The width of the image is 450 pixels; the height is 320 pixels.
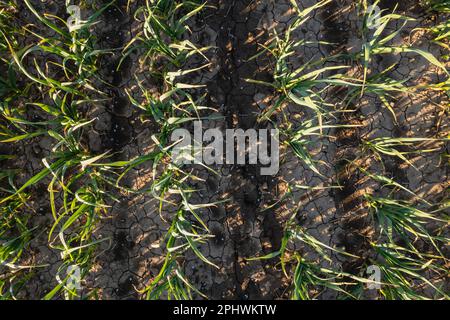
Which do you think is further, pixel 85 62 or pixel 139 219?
pixel 139 219

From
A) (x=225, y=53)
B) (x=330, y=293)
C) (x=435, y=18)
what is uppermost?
(x=435, y=18)

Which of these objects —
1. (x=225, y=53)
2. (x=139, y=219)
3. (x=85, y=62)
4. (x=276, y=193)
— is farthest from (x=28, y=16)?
(x=276, y=193)

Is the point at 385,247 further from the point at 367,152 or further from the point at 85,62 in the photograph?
the point at 85,62

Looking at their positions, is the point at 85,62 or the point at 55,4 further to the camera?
the point at 55,4

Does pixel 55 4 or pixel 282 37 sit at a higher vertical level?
pixel 55 4

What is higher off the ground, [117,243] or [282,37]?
[282,37]

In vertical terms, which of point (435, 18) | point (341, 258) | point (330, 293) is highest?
point (435, 18)

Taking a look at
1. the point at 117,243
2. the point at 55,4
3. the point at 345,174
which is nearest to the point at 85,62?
the point at 55,4

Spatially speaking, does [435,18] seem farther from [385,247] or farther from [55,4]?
[55,4]

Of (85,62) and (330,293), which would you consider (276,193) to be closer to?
(330,293)
